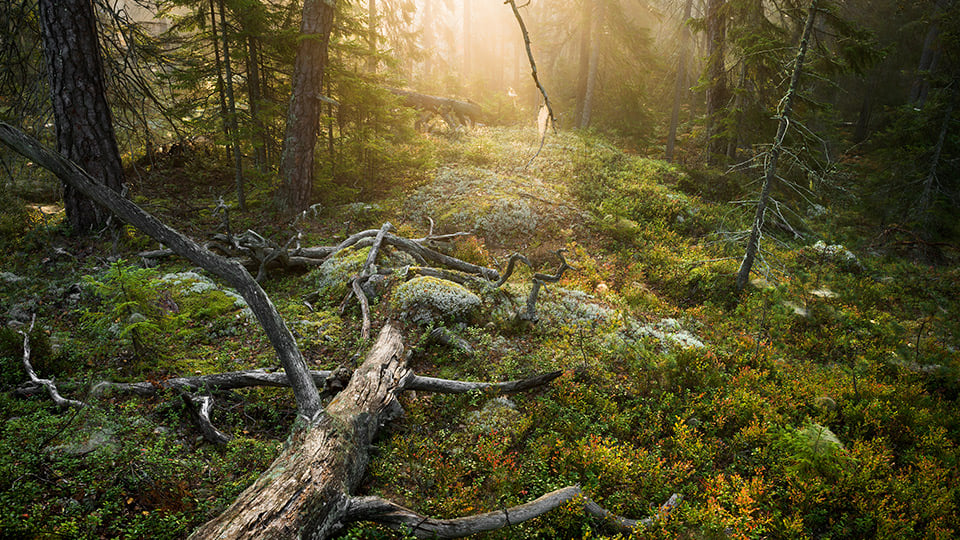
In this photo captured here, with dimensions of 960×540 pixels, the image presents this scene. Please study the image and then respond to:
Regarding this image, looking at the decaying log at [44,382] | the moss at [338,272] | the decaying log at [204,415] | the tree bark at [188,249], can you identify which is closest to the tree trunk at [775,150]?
the moss at [338,272]

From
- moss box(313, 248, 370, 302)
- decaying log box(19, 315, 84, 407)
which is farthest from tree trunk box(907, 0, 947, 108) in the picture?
decaying log box(19, 315, 84, 407)

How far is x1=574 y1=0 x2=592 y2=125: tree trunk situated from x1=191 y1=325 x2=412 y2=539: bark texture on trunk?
22082mm

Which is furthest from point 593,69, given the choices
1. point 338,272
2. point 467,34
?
point 338,272

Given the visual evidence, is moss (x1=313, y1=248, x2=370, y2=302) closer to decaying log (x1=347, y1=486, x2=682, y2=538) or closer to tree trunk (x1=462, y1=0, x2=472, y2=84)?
decaying log (x1=347, y1=486, x2=682, y2=538)

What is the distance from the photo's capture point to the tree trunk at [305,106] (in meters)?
10.4

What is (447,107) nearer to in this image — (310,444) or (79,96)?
(79,96)

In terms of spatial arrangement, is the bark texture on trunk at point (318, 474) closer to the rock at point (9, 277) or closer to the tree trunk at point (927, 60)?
the rock at point (9, 277)

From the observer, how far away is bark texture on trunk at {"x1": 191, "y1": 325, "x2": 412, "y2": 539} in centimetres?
290

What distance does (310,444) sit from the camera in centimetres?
370

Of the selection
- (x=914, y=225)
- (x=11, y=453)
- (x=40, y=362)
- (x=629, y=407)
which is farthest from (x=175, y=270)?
(x=914, y=225)

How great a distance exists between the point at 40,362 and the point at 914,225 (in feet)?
76.9

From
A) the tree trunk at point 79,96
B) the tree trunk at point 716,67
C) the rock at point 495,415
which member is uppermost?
the tree trunk at point 716,67

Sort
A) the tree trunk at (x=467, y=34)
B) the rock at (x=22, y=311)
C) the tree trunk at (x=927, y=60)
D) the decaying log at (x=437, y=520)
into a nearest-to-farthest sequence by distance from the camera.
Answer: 1. the decaying log at (x=437, y=520)
2. the rock at (x=22, y=311)
3. the tree trunk at (x=927, y=60)
4. the tree trunk at (x=467, y=34)

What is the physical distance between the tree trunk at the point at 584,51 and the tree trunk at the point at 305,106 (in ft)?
48.4
